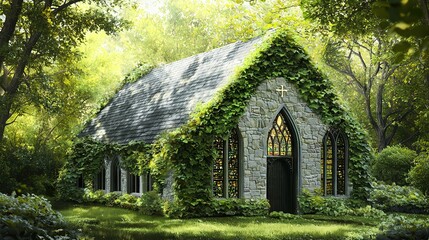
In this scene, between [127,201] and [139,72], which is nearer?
[127,201]

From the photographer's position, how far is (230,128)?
17969 mm

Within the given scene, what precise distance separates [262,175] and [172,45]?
26.5 m

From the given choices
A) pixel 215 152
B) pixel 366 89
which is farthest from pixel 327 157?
pixel 366 89

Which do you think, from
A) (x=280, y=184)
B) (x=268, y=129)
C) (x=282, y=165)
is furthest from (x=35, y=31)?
(x=280, y=184)

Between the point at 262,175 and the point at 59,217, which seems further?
the point at 262,175

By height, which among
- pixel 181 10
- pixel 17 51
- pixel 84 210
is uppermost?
pixel 181 10

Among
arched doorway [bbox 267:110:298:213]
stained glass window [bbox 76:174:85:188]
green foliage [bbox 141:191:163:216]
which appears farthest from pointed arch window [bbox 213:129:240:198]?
stained glass window [bbox 76:174:85:188]

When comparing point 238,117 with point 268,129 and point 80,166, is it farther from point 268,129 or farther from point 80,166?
point 80,166

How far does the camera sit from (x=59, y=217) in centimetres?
1059

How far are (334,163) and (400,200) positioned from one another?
2987 millimetres

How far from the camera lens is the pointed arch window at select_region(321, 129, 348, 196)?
19.9m

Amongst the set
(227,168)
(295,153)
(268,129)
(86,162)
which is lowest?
(86,162)

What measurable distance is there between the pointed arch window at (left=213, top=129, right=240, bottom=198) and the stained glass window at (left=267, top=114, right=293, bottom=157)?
1309 mm

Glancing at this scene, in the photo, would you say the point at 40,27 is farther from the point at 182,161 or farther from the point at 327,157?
the point at 327,157
